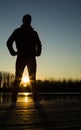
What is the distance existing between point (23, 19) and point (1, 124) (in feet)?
15.3

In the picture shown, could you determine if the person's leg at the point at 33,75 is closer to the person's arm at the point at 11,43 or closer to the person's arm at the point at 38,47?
the person's arm at the point at 38,47

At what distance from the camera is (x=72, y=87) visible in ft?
119

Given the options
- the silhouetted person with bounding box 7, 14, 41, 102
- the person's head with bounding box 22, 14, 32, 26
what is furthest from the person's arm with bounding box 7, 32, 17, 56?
the person's head with bounding box 22, 14, 32, 26

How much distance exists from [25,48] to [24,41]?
170 millimetres

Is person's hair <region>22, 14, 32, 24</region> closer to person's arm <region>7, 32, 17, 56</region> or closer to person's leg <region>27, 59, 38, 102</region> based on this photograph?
Answer: person's arm <region>7, 32, 17, 56</region>

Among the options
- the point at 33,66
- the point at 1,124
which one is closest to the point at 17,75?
the point at 33,66

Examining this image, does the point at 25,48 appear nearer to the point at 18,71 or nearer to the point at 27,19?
the point at 18,71

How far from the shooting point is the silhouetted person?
8312 millimetres

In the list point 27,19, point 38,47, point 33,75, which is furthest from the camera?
point 38,47

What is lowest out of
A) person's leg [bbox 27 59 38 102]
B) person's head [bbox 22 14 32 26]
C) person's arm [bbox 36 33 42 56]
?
person's leg [bbox 27 59 38 102]

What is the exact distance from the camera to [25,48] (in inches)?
332

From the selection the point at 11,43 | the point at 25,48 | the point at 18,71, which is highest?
the point at 11,43

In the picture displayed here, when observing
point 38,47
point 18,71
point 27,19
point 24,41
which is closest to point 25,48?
point 24,41

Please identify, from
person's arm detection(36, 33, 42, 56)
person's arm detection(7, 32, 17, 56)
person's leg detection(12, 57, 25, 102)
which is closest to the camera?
person's leg detection(12, 57, 25, 102)
